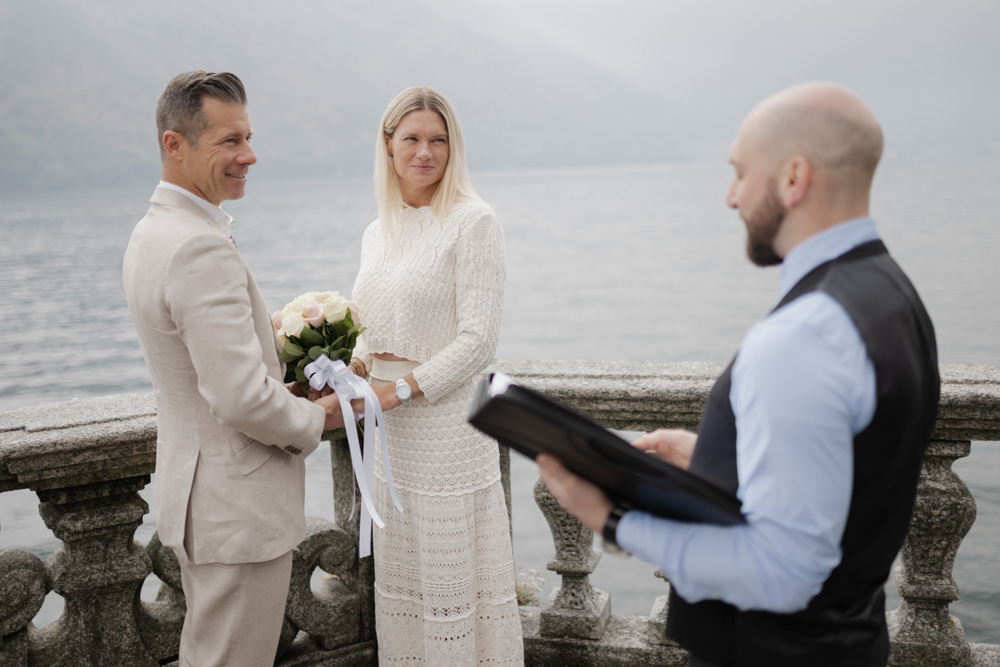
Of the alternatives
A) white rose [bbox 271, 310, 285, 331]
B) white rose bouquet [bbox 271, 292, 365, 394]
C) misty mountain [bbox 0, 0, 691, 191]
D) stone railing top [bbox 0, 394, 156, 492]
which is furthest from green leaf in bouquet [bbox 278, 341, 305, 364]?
misty mountain [bbox 0, 0, 691, 191]

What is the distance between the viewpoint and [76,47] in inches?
5886

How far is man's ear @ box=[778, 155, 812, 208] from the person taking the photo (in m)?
1.43

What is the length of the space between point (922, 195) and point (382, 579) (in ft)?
344

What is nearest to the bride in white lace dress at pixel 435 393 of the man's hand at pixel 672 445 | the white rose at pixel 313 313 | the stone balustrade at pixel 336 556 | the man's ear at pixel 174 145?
the stone balustrade at pixel 336 556

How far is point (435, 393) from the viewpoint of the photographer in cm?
287

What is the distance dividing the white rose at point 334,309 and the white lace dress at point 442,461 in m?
0.30

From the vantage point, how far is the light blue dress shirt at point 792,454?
1.31 meters

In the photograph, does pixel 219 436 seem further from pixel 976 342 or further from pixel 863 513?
pixel 976 342

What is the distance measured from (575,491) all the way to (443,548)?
152 centimetres

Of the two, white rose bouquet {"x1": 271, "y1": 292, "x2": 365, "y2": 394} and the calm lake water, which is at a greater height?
white rose bouquet {"x1": 271, "y1": 292, "x2": 365, "y2": 394}

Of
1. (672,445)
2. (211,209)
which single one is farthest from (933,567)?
(211,209)

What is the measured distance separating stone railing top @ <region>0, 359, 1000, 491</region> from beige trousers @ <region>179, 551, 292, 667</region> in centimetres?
49

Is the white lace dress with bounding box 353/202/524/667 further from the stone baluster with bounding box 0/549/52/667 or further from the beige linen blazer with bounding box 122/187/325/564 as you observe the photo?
the stone baluster with bounding box 0/549/52/667

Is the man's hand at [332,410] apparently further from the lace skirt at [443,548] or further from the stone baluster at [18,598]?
the stone baluster at [18,598]
